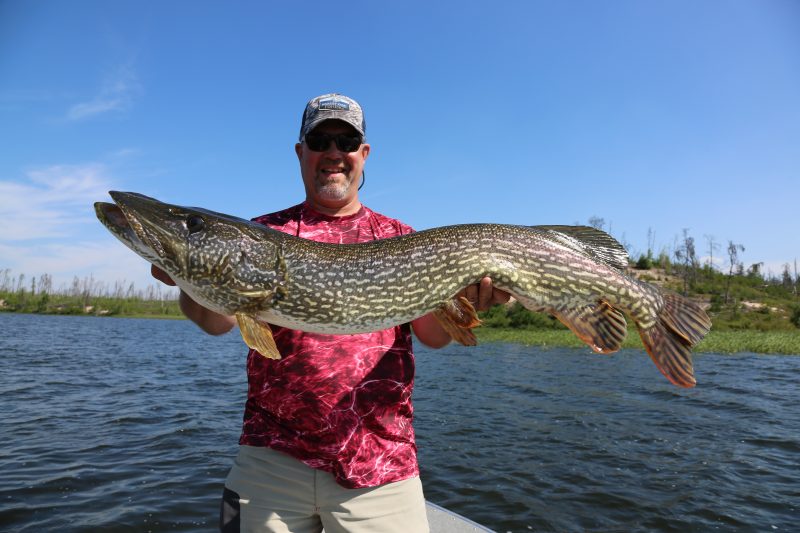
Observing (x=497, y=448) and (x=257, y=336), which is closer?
(x=257, y=336)

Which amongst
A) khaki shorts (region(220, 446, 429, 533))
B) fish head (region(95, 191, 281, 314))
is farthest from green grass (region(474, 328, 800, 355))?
fish head (region(95, 191, 281, 314))

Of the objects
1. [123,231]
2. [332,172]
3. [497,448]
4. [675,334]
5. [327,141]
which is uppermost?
[327,141]

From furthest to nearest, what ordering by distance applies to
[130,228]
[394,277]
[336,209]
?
[336,209] < [394,277] < [130,228]

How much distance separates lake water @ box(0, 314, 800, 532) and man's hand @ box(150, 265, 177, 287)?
14.3 feet

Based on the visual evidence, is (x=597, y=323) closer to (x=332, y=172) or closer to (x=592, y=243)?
(x=592, y=243)

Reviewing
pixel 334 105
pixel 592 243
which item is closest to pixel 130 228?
pixel 334 105

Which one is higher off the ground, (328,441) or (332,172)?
(332,172)

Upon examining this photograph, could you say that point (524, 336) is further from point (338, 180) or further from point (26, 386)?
point (338, 180)

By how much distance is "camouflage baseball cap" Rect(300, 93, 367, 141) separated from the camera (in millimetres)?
3115

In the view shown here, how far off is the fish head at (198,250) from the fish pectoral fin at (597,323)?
5.65ft

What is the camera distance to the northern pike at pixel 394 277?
8.73 ft

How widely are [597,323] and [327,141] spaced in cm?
202

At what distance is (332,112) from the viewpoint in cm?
312

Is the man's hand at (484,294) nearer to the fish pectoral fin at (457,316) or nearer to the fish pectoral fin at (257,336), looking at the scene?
the fish pectoral fin at (457,316)
